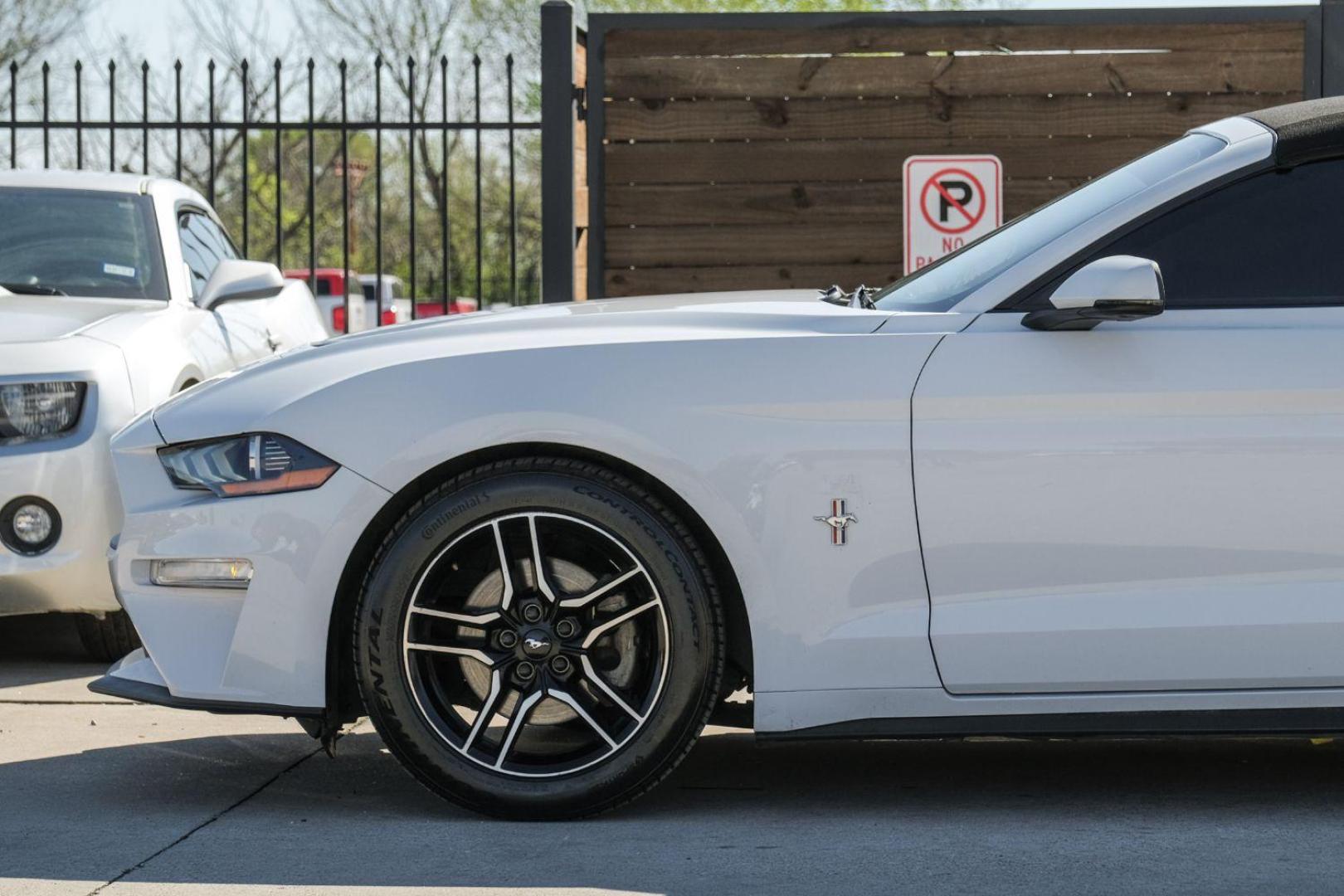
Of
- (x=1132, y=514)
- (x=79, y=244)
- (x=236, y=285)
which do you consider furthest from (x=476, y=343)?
(x=79, y=244)

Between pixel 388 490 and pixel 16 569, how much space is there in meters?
2.27

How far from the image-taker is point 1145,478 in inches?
151

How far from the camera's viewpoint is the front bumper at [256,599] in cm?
392

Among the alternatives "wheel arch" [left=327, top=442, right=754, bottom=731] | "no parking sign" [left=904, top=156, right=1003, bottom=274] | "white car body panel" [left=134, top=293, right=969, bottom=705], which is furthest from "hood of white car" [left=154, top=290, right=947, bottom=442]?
"no parking sign" [left=904, top=156, right=1003, bottom=274]

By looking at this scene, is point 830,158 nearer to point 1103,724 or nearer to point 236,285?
point 236,285

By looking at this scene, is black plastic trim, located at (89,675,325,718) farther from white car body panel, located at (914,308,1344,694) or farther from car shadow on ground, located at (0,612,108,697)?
car shadow on ground, located at (0,612,108,697)

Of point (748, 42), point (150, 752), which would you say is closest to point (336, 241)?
point (748, 42)

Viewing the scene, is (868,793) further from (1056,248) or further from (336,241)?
(336,241)

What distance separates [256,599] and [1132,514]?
6.25 ft

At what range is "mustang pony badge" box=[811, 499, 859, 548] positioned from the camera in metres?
3.85

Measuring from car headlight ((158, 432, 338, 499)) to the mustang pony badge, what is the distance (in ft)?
3.56

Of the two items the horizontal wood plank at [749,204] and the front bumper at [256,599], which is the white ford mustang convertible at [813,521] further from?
the horizontal wood plank at [749,204]

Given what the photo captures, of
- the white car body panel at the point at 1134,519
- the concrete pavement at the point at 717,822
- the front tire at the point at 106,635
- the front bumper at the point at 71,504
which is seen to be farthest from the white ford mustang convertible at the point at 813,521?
the front tire at the point at 106,635

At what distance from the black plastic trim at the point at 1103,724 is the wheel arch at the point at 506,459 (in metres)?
0.27
